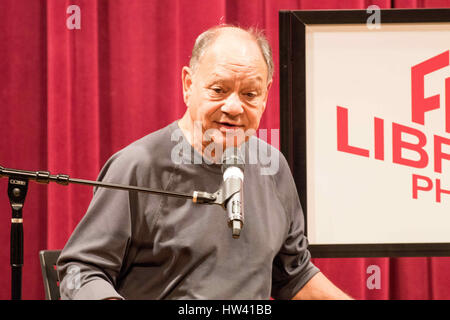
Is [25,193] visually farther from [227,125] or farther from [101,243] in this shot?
[227,125]

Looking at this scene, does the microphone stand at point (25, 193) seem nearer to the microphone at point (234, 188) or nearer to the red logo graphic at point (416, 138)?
the microphone at point (234, 188)

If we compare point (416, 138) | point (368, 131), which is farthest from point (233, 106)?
Answer: point (416, 138)

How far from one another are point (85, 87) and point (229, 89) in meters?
1.14

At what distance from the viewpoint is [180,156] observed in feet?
4.40

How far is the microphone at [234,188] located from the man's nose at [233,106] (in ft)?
0.54

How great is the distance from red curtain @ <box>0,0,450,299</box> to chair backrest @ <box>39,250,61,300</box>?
618mm

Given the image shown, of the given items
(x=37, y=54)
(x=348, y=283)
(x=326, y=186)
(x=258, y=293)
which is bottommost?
(x=348, y=283)

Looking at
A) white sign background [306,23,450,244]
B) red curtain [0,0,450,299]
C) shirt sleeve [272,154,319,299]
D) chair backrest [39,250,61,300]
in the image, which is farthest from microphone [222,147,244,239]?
red curtain [0,0,450,299]

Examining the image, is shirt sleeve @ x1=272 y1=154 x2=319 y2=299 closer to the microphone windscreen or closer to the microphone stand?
the microphone windscreen

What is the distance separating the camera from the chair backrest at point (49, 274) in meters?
1.57

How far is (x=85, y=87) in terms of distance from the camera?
2.22 meters
